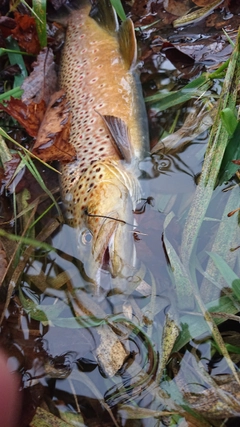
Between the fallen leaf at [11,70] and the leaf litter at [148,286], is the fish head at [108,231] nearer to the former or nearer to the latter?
the leaf litter at [148,286]

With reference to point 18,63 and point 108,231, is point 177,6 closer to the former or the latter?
point 18,63

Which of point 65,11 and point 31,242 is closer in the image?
point 31,242

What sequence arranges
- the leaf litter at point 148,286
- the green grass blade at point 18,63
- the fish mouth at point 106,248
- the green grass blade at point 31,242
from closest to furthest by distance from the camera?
the leaf litter at point 148,286, the fish mouth at point 106,248, the green grass blade at point 31,242, the green grass blade at point 18,63

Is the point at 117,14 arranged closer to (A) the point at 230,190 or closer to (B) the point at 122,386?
(A) the point at 230,190

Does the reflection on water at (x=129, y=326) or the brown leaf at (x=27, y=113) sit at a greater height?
the brown leaf at (x=27, y=113)

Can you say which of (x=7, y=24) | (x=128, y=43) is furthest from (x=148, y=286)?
(x=7, y=24)

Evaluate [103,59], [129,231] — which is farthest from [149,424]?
[103,59]

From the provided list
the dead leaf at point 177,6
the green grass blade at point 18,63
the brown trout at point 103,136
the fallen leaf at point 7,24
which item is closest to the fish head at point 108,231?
the brown trout at point 103,136
